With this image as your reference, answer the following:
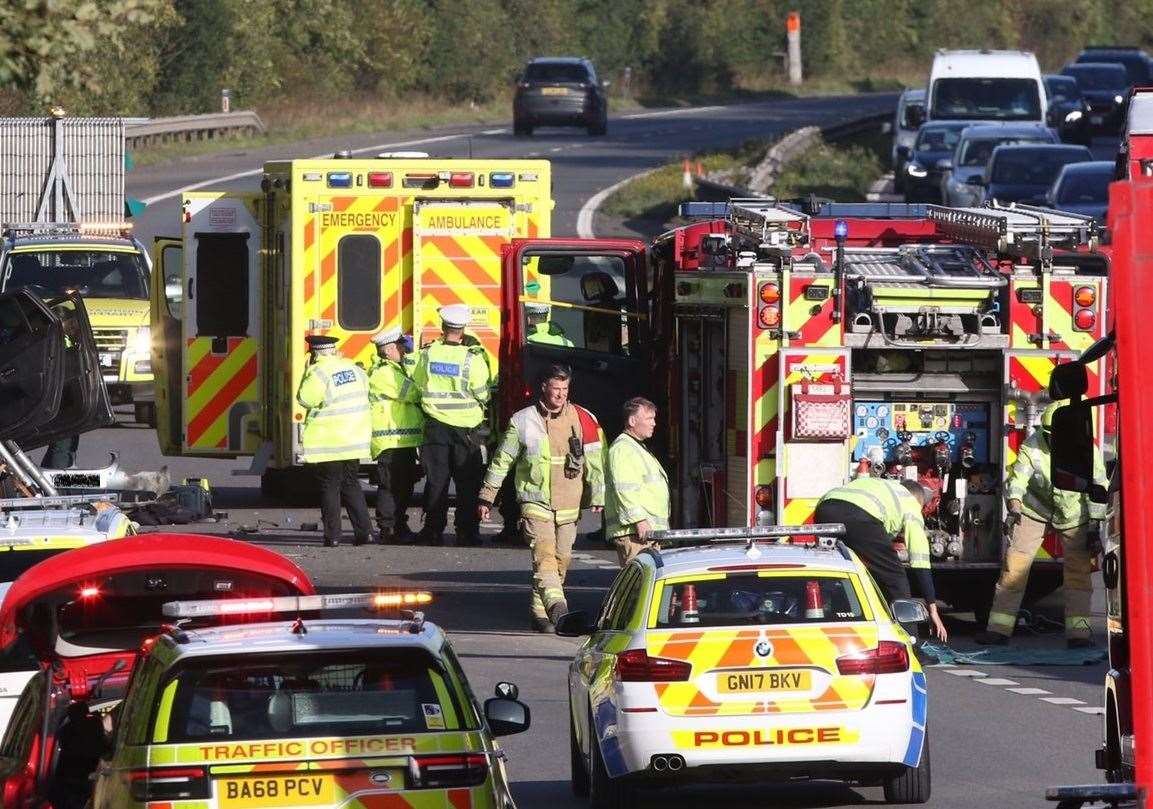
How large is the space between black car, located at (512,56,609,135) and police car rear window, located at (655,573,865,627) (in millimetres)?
49555

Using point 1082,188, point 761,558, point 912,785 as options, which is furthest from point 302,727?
point 1082,188

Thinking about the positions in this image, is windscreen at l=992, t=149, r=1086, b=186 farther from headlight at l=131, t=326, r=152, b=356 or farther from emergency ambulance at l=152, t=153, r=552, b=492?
emergency ambulance at l=152, t=153, r=552, b=492

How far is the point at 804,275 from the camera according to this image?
1471cm

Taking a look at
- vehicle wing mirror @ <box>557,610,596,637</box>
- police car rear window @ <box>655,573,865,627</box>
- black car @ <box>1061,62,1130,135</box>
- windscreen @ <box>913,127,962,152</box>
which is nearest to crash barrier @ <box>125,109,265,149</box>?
windscreen @ <box>913,127,962,152</box>

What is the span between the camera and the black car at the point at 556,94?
59.4 metres

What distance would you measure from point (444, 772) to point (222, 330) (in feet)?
44.8

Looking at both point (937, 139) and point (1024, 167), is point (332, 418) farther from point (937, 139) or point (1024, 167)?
point (937, 139)

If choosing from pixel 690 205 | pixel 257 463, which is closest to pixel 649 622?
pixel 690 205

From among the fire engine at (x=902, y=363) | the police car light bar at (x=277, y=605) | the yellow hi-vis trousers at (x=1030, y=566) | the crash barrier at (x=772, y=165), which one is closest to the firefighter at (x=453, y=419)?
the fire engine at (x=902, y=363)

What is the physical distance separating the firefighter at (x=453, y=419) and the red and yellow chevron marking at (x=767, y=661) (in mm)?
8471

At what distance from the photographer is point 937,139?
41.1 m

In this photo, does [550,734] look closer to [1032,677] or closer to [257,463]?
[1032,677]

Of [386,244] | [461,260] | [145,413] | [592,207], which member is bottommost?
[145,413]

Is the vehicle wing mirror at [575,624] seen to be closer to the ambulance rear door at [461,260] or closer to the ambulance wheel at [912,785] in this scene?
the ambulance wheel at [912,785]
